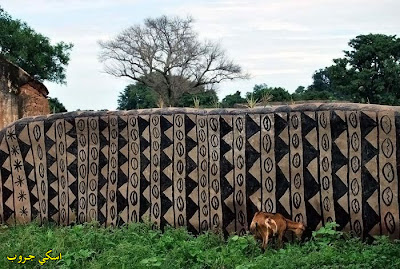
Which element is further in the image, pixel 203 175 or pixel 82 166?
pixel 82 166

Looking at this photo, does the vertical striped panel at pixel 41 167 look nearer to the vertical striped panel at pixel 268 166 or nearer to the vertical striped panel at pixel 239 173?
the vertical striped panel at pixel 239 173

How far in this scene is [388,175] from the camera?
5.92 metres

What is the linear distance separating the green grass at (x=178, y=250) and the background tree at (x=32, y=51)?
12812mm

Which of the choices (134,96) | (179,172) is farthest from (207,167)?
(134,96)

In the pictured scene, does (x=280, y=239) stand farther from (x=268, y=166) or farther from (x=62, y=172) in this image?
(x=62, y=172)

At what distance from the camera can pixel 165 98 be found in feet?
92.7

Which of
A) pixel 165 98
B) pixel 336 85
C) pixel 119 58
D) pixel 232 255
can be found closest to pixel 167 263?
pixel 232 255

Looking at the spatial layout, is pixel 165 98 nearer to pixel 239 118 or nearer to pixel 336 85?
pixel 336 85

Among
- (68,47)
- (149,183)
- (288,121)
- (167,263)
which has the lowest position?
(167,263)

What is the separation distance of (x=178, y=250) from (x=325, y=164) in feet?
4.75

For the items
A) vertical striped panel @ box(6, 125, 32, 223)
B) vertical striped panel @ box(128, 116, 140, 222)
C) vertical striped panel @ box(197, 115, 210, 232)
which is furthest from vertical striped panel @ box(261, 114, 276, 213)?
vertical striped panel @ box(6, 125, 32, 223)

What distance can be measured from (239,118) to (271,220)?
3.39ft

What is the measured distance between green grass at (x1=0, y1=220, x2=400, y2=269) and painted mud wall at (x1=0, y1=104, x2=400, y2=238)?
244mm

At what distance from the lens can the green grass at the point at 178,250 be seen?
5434 millimetres
